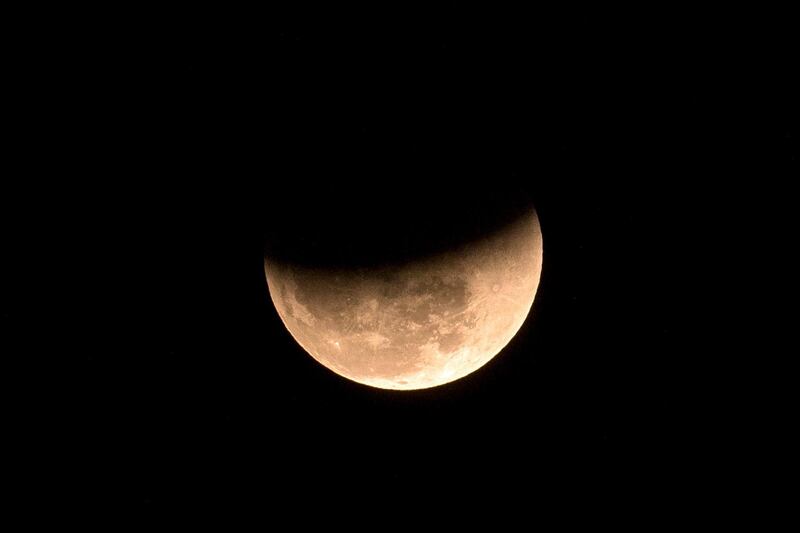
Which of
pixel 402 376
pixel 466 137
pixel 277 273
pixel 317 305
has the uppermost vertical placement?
pixel 466 137

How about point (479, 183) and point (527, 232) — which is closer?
point (479, 183)

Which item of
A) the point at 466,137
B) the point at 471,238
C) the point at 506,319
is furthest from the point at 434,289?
the point at 466,137

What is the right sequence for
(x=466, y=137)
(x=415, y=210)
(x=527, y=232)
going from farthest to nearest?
(x=527, y=232) → (x=466, y=137) → (x=415, y=210)

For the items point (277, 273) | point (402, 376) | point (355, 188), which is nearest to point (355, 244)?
point (355, 188)

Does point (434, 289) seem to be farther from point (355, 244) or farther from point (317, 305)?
point (317, 305)

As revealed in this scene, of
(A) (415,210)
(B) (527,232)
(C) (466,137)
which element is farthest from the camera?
(B) (527,232)

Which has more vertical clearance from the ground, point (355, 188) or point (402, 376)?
point (355, 188)

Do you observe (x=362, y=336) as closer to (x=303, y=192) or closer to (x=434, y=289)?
(x=434, y=289)
